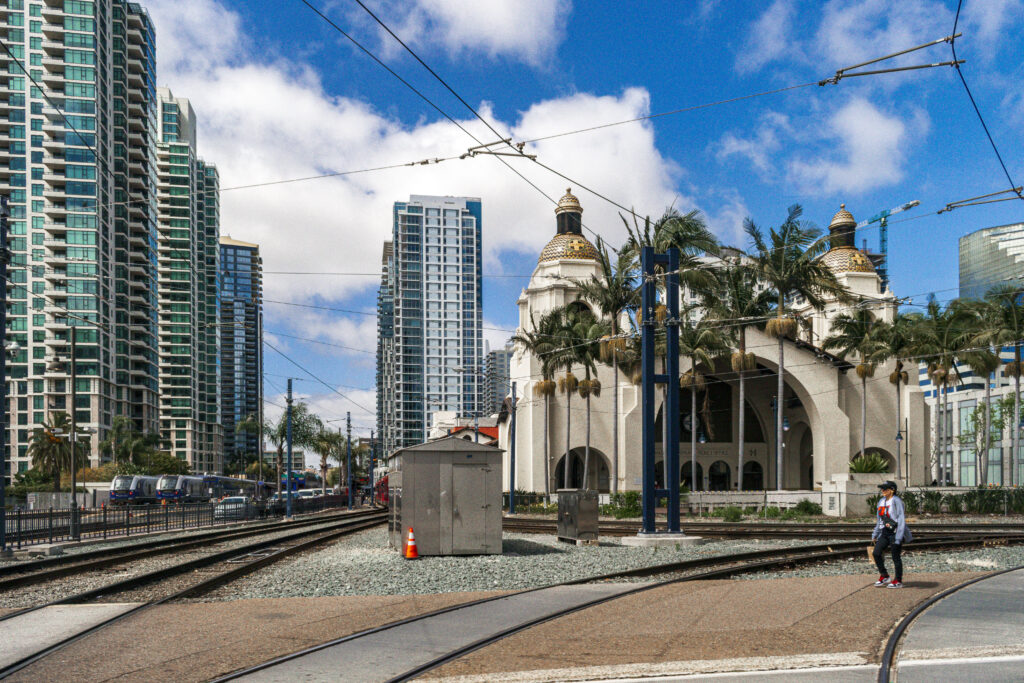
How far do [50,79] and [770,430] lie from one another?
299 feet

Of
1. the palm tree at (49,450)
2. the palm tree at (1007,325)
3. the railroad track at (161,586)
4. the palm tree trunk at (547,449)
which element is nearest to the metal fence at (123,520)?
the railroad track at (161,586)

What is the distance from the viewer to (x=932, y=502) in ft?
131

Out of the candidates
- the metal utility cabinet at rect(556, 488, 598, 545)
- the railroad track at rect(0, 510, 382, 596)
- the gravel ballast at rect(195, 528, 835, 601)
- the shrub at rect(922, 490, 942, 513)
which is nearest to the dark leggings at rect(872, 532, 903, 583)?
the gravel ballast at rect(195, 528, 835, 601)

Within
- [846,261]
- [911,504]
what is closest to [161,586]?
[911,504]

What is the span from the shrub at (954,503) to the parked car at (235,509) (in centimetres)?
3454

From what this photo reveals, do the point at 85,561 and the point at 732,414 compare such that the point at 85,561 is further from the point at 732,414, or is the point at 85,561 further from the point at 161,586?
the point at 732,414

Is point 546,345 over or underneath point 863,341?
underneath

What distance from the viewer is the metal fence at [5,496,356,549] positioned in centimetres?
2945

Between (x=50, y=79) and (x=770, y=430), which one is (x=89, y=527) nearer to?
(x=770, y=430)

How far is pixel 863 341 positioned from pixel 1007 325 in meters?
11.3

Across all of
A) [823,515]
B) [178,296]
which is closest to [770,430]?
[823,515]

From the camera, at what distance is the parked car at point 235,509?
46.6m

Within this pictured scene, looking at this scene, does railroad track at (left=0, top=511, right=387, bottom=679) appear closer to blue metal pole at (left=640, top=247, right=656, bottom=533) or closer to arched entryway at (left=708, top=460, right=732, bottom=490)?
blue metal pole at (left=640, top=247, right=656, bottom=533)

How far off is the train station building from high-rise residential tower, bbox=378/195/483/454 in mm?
117379
